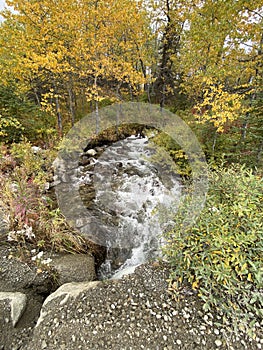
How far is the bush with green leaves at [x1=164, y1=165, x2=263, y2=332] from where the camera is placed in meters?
1.68

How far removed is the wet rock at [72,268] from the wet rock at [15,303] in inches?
20.2

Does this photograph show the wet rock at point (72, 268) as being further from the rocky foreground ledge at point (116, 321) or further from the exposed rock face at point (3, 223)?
the exposed rock face at point (3, 223)

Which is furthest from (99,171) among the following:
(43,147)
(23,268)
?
(23,268)

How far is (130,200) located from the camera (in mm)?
5078

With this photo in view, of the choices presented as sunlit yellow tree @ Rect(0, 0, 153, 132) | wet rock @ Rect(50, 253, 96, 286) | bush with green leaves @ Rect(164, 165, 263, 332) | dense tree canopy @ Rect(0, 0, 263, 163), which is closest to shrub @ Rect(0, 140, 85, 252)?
wet rock @ Rect(50, 253, 96, 286)

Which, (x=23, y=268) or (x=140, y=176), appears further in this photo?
(x=140, y=176)

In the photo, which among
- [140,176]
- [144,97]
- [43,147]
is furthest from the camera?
[144,97]

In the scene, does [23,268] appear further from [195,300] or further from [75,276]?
[195,300]

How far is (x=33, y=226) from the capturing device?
2906 mm

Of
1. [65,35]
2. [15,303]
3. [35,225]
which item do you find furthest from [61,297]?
[65,35]

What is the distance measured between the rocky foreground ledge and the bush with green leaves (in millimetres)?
146

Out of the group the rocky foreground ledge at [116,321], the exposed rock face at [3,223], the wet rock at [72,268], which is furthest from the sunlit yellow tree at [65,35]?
the rocky foreground ledge at [116,321]

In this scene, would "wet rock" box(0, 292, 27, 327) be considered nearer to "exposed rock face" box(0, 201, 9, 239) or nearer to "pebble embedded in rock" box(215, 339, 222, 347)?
"exposed rock face" box(0, 201, 9, 239)

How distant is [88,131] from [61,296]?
8245 millimetres
